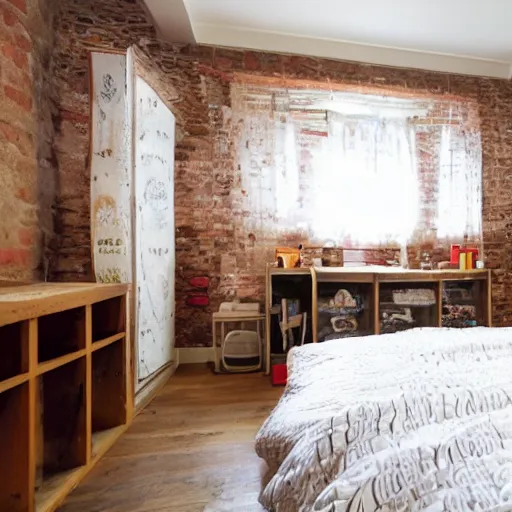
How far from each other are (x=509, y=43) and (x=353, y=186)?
1.96 metres

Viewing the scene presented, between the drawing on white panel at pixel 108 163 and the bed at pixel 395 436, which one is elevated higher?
the drawing on white panel at pixel 108 163

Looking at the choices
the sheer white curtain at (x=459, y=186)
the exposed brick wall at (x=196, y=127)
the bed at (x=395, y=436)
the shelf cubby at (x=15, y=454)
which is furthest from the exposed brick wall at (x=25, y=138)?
the sheer white curtain at (x=459, y=186)

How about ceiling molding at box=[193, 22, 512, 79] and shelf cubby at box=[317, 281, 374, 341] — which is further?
ceiling molding at box=[193, 22, 512, 79]

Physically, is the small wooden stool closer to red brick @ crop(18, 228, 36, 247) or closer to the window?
the window

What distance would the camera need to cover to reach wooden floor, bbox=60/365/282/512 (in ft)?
4.07

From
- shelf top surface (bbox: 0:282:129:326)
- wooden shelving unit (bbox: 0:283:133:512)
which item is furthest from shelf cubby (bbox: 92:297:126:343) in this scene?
shelf top surface (bbox: 0:282:129:326)

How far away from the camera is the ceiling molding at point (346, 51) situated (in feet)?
9.70

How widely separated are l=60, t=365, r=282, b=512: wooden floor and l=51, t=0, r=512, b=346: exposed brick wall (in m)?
0.98

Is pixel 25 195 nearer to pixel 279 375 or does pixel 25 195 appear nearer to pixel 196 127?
pixel 196 127

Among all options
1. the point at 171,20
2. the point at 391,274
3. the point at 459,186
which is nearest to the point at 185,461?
the point at 391,274

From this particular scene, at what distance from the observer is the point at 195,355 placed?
2.97 metres

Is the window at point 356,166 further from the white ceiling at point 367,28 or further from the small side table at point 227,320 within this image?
the small side table at point 227,320

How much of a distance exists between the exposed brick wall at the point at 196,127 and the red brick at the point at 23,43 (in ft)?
1.06

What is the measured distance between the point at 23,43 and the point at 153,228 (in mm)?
1410
